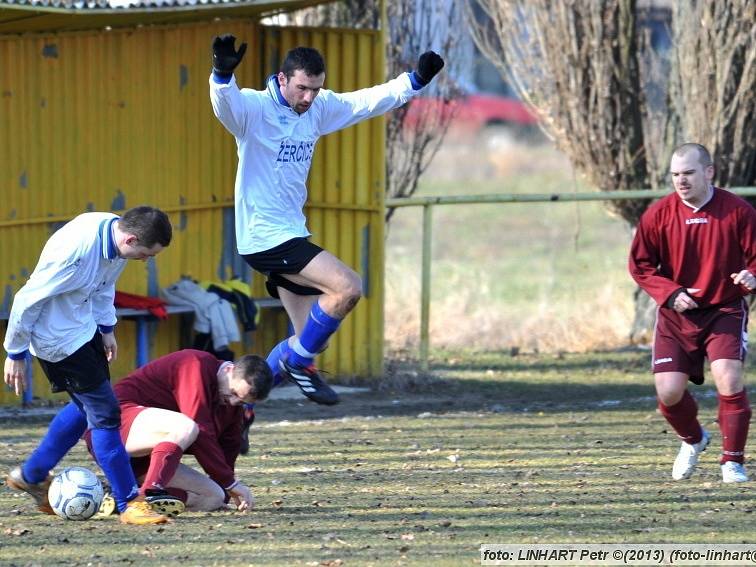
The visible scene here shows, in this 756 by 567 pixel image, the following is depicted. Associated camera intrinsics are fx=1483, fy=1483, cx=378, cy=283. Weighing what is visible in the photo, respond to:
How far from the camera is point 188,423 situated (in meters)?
7.08

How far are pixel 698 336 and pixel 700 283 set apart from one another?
0.29 meters

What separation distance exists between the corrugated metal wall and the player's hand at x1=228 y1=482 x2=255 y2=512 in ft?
14.5

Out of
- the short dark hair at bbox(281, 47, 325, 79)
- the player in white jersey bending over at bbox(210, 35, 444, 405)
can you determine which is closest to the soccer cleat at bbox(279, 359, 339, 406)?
the player in white jersey bending over at bbox(210, 35, 444, 405)

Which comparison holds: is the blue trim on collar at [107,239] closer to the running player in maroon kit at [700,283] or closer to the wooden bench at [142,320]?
the running player in maroon kit at [700,283]

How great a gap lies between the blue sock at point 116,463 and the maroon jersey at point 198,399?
31 centimetres

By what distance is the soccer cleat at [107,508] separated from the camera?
742 centimetres

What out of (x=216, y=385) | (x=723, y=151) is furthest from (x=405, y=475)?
(x=723, y=151)

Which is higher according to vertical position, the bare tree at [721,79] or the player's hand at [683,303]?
the bare tree at [721,79]

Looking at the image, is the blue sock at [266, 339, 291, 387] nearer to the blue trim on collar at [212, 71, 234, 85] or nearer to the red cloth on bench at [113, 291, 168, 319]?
the blue trim on collar at [212, 71, 234, 85]

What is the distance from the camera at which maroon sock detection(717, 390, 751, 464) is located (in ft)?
26.6

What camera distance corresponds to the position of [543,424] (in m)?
10.9

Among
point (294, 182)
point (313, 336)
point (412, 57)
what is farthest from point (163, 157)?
point (313, 336)

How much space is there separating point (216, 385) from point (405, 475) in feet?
6.15

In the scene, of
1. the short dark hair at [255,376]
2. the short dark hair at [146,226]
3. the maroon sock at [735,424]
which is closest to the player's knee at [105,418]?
the short dark hair at [255,376]
